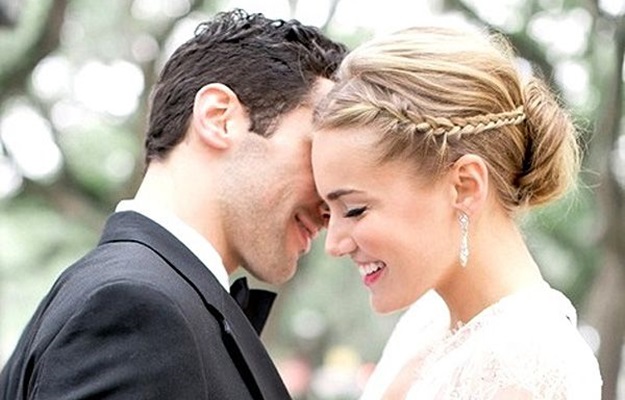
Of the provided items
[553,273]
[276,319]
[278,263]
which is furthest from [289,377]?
[278,263]

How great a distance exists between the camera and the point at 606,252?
6.82 metres

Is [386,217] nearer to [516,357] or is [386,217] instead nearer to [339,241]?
[339,241]

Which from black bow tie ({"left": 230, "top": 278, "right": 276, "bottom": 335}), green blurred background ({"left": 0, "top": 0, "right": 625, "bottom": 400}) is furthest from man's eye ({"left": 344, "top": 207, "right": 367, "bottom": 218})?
green blurred background ({"left": 0, "top": 0, "right": 625, "bottom": 400})

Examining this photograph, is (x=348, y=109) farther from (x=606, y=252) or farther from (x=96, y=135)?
(x=96, y=135)

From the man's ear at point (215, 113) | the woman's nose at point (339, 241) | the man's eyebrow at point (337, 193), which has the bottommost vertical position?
the woman's nose at point (339, 241)

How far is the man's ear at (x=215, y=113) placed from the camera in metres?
2.48

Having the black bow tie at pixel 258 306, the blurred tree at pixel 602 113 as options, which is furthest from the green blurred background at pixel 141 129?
the black bow tie at pixel 258 306

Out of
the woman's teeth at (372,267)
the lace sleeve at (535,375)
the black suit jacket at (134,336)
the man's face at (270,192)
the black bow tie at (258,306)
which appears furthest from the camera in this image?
the black bow tie at (258,306)

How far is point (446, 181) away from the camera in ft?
7.69

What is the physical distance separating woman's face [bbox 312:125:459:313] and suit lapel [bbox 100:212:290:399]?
0.76ft

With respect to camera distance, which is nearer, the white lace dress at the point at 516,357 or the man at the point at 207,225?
the man at the point at 207,225

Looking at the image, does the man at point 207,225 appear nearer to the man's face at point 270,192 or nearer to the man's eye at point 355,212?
the man's face at point 270,192

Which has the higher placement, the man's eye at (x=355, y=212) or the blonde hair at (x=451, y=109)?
the blonde hair at (x=451, y=109)

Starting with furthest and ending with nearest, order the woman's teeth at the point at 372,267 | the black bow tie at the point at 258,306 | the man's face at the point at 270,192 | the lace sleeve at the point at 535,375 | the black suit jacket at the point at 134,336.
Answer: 1. the black bow tie at the point at 258,306
2. the man's face at the point at 270,192
3. the woman's teeth at the point at 372,267
4. the lace sleeve at the point at 535,375
5. the black suit jacket at the point at 134,336
